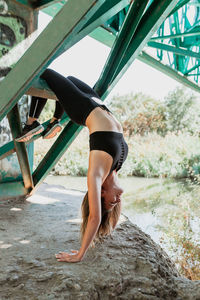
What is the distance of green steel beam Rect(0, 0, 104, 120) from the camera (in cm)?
177

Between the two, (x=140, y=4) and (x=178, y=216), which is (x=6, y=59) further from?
(x=178, y=216)

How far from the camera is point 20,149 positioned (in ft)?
14.7

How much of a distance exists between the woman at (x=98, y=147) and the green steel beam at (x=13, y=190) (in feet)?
7.65

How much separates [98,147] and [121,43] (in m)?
1.64

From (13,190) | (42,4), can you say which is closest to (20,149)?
(13,190)

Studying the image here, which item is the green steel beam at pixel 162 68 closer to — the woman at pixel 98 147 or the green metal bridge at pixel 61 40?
the green metal bridge at pixel 61 40

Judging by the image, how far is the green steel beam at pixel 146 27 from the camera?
340 centimetres

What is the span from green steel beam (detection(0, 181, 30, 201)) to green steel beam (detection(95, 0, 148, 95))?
2.37 m

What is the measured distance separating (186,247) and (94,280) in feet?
12.2

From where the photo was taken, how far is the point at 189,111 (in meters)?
22.1

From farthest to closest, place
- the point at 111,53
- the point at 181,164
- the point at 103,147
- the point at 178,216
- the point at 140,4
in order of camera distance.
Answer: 1. the point at 181,164
2. the point at 178,216
3. the point at 111,53
4. the point at 140,4
5. the point at 103,147

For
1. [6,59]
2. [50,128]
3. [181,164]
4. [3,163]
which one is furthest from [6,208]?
[181,164]

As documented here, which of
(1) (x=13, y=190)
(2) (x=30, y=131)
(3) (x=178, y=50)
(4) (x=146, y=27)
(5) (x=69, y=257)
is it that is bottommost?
(1) (x=13, y=190)

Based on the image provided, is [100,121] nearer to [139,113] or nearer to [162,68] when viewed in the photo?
[162,68]
